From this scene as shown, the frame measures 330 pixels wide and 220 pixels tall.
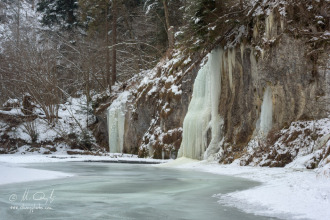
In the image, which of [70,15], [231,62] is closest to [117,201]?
[231,62]

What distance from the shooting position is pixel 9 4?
4484cm

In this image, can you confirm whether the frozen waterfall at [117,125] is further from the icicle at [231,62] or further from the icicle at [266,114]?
the icicle at [266,114]

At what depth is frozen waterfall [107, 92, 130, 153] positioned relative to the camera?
21.1 metres

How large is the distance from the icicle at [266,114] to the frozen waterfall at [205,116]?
7.11ft

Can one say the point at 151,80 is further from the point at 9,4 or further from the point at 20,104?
the point at 9,4

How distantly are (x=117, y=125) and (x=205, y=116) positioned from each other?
8352mm

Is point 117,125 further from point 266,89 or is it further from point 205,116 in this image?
point 266,89

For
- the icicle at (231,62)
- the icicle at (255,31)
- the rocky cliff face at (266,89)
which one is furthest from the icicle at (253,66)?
the icicle at (231,62)

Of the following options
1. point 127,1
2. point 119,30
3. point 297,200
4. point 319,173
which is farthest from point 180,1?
point 297,200

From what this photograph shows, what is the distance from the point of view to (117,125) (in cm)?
2130

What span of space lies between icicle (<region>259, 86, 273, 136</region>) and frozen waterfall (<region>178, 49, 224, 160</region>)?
2166 mm

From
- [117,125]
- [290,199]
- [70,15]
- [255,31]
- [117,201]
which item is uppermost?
[70,15]

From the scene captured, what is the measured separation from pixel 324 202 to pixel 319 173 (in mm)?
2137

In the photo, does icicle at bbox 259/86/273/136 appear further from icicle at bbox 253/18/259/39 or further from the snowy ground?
the snowy ground
